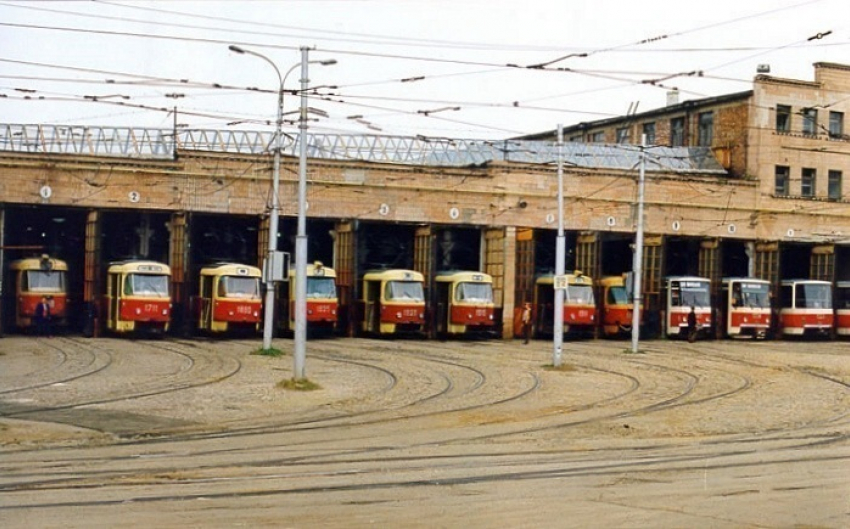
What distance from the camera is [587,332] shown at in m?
54.9

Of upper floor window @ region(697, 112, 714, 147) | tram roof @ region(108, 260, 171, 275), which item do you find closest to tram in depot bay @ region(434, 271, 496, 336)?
tram roof @ region(108, 260, 171, 275)

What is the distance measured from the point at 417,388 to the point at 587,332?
27653 millimetres

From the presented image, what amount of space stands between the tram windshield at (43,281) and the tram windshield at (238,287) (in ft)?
21.2


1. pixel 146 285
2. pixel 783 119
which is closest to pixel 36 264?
pixel 146 285

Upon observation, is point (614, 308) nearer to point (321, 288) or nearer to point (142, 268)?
point (321, 288)

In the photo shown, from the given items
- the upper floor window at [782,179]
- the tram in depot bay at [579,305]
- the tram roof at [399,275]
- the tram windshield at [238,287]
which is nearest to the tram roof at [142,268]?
the tram windshield at [238,287]

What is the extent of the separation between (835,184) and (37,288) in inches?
1580

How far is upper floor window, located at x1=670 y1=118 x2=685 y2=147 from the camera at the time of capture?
68.0 m

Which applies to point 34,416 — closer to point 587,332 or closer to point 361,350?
point 361,350

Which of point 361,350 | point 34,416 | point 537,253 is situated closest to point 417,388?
point 34,416

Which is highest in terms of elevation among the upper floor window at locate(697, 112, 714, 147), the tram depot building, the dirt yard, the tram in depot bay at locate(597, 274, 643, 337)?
the upper floor window at locate(697, 112, 714, 147)

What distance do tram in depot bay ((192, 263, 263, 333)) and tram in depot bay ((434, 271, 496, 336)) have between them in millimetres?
8228

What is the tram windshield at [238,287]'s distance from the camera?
45.6 meters

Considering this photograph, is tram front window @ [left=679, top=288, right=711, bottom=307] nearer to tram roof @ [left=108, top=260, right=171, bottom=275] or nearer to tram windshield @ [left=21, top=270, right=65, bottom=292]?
tram roof @ [left=108, top=260, right=171, bottom=275]
